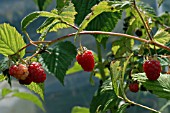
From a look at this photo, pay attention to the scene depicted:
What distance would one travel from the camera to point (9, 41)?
989 mm

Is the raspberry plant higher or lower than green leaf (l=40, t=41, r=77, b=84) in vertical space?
higher

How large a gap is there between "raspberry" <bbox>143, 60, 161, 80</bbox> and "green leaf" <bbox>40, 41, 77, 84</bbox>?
0.35 m

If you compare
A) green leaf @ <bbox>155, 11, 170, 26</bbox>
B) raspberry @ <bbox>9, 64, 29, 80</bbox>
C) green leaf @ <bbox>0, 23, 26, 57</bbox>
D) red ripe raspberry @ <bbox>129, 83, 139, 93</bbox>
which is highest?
green leaf @ <bbox>0, 23, 26, 57</bbox>

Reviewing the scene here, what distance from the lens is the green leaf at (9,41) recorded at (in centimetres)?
99

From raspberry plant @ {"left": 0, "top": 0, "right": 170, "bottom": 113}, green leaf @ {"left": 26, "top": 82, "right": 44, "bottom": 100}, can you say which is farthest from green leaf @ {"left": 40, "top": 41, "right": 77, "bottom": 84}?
green leaf @ {"left": 26, "top": 82, "right": 44, "bottom": 100}

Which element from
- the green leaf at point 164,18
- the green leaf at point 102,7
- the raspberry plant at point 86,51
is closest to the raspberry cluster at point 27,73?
the raspberry plant at point 86,51

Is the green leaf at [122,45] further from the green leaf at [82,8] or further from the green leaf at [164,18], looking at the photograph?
the green leaf at [82,8]

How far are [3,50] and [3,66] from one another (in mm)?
50

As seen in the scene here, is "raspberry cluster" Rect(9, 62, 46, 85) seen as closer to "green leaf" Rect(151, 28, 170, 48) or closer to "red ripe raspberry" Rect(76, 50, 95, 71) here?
"red ripe raspberry" Rect(76, 50, 95, 71)

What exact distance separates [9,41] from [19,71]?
0.32ft

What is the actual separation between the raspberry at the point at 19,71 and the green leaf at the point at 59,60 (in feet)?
0.99

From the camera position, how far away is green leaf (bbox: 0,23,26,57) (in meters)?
0.99

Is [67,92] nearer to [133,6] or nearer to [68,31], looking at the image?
[68,31]

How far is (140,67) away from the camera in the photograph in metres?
1.34
